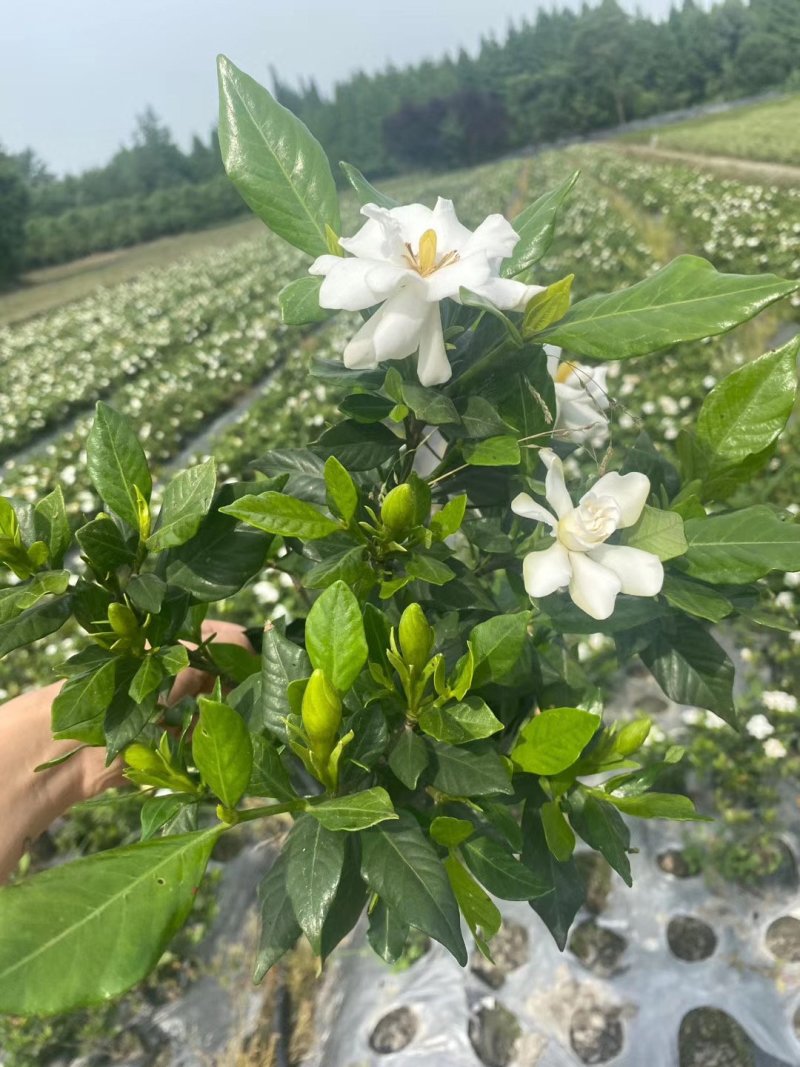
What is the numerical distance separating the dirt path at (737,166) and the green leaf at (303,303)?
31.9 feet

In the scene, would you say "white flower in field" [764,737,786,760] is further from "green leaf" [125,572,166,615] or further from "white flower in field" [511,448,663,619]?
"green leaf" [125,572,166,615]

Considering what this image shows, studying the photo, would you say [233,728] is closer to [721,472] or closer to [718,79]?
Answer: [721,472]

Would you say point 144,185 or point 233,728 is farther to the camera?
point 144,185

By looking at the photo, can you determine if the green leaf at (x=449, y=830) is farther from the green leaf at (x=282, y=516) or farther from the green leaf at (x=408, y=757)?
the green leaf at (x=282, y=516)

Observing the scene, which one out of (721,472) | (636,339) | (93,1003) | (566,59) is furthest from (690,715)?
(566,59)

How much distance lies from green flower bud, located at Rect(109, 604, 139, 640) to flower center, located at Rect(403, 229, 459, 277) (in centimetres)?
30

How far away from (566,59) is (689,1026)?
88.7ft

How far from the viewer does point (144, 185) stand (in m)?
32.1

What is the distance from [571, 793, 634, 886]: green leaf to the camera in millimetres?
507

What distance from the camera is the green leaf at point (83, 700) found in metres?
0.45

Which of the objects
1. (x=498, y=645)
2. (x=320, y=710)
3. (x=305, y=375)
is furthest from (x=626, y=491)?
(x=305, y=375)

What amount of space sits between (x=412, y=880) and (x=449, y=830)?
0.20 feet

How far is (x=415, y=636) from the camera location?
452mm

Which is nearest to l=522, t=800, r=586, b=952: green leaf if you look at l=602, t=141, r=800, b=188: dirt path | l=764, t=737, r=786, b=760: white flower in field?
l=764, t=737, r=786, b=760: white flower in field
